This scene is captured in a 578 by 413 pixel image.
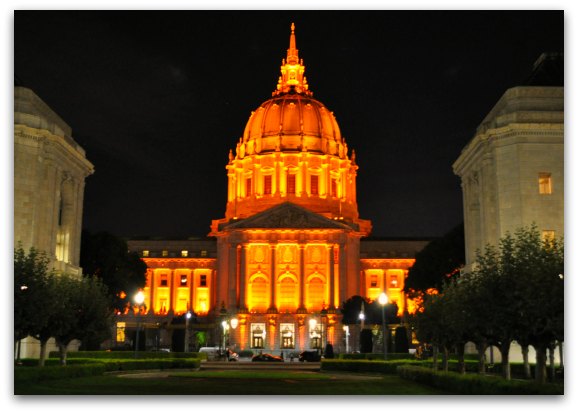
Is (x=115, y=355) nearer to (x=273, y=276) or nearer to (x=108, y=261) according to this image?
(x=108, y=261)

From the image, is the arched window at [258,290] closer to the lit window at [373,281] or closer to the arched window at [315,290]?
the arched window at [315,290]

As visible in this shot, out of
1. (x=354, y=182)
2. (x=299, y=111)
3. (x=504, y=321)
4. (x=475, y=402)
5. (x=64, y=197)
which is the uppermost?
(x=299, y=111)

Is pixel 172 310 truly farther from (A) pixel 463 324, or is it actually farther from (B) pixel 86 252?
(A) pixel 463 324

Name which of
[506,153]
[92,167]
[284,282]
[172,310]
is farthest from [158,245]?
[506,153]

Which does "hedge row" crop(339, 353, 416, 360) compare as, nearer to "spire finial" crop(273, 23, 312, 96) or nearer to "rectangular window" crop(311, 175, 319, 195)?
"rectangular window" crop(311, 175, 319, 195)

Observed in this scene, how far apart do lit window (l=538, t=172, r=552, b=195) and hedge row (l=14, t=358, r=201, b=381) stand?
29.7m

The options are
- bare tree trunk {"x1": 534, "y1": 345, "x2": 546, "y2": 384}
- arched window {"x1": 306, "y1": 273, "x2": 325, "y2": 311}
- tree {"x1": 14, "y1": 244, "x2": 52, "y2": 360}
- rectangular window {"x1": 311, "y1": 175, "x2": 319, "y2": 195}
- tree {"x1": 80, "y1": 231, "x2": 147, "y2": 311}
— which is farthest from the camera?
rectangular window {"x1": 311, "y1": 175, "x2": 319, "y2": 195}

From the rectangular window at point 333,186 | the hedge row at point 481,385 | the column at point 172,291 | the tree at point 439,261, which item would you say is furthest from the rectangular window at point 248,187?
the hedge row at point 481,385

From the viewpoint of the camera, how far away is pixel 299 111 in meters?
178

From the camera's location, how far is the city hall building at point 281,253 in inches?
5586

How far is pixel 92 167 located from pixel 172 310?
77540mm

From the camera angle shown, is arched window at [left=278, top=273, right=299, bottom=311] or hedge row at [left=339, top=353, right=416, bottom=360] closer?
hedge row at [left=339, top=353, right=416, bottom=360]

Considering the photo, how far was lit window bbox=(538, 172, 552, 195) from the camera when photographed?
6438 cm

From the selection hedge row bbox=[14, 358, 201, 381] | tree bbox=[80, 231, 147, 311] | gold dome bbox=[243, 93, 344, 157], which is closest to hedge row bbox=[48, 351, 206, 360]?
hedge row bbox=[14, 358, 201, 381]
